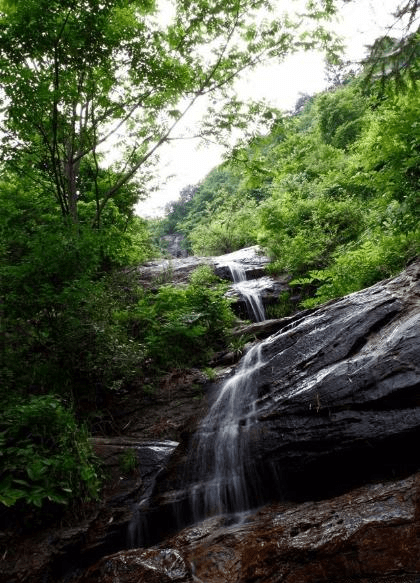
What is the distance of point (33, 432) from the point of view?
457 cm

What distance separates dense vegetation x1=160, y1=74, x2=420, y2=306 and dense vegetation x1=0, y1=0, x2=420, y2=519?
5cm

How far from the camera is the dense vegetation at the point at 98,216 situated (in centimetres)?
486

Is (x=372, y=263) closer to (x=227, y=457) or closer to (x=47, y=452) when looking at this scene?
(x=227, y=457)

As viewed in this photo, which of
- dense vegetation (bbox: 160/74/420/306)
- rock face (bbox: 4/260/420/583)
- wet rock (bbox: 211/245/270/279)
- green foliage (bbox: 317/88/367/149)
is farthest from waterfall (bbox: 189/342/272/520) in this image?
green foliage (bbox: 317/88/367/149)

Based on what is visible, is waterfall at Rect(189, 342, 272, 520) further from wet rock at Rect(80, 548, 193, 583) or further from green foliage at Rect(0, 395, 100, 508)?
green foliage at Rect(0, 395, 100, 508)

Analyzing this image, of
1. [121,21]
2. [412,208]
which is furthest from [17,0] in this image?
[412,208]

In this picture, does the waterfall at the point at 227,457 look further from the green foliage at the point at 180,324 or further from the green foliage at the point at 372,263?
the green foliage at the point at 372,263

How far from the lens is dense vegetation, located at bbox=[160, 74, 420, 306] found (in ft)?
19.5

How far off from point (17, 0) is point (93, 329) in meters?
4.59

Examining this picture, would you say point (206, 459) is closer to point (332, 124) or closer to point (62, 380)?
point (62, 380)

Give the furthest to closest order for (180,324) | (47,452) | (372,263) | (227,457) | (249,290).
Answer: (249,290) < (180,324) < (372,263) < (227,457) < (47,452)

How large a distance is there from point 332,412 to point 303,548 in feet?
4.94

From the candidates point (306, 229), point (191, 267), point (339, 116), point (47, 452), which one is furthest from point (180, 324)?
point (339, 116)

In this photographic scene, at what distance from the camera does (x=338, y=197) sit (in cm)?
1330
